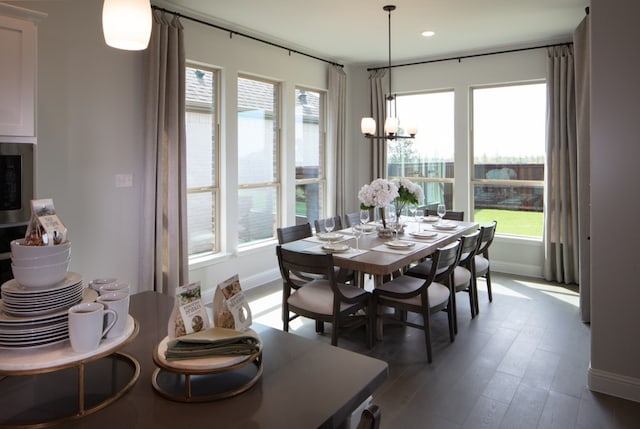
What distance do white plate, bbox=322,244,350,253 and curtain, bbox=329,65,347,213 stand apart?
9.16ft

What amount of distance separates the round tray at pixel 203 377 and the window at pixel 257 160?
400 centimetres

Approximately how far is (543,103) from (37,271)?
228 inches

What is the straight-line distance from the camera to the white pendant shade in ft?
4.68

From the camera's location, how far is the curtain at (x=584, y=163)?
3867 mm

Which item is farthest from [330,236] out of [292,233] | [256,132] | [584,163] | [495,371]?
[584,163]

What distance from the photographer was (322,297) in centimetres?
320

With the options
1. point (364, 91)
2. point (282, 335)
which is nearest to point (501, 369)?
point (282, 335)

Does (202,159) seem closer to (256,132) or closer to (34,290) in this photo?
(256,132)

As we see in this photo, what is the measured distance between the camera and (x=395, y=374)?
2.96 meters

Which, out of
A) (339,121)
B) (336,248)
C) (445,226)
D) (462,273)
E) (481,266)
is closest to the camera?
(336,248)

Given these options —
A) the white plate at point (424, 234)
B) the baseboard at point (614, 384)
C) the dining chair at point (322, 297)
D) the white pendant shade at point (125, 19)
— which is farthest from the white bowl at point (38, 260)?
the white plate at point (424, 234)

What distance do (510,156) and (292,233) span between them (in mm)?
3315

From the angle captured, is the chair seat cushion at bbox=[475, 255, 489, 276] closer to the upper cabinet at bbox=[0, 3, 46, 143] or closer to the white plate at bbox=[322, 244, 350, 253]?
the white plate at bbox=[322, 244, 350, 253]

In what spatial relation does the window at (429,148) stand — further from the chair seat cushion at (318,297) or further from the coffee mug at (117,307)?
the coffee mug at (117,307)
